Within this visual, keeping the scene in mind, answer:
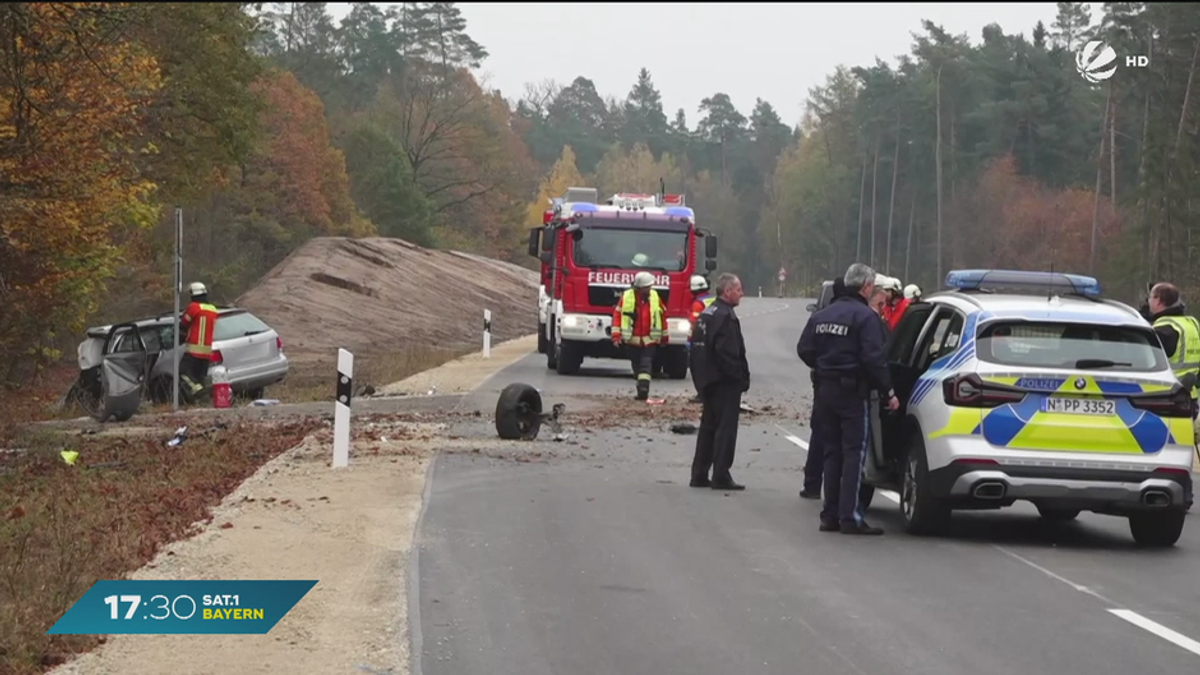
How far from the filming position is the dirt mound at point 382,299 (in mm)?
45125

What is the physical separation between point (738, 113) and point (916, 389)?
179 meters

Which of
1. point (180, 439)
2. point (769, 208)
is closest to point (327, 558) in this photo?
point (180, 439)

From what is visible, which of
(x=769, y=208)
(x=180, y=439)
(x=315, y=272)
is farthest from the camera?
(x=769, y=208)

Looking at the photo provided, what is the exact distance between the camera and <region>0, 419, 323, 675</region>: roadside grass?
8273 millimetres

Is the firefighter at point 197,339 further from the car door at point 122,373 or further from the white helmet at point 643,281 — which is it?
the white helmet at point 643,281

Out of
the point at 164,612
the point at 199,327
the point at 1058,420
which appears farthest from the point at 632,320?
the point at 164,612

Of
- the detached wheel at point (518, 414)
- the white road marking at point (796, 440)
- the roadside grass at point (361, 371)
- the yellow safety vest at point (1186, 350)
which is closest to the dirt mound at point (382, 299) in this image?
the roadside grass at point (361, 371)

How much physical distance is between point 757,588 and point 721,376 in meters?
4.38

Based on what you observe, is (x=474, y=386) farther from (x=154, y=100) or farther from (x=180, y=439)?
(x=154, y=100)

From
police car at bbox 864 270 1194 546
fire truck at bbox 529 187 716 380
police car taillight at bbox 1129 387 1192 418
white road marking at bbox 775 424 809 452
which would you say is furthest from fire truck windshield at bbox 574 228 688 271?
police car taillight at bbox 1129 387 1192 418

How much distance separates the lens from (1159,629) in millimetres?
8727

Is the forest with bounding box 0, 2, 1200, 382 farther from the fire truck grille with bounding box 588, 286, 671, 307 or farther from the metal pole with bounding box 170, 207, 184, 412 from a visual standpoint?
the fire truck grille with bounding box 588, 286, 671, 307

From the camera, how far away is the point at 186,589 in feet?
25.7

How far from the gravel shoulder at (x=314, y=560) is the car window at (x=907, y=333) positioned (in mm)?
4039
